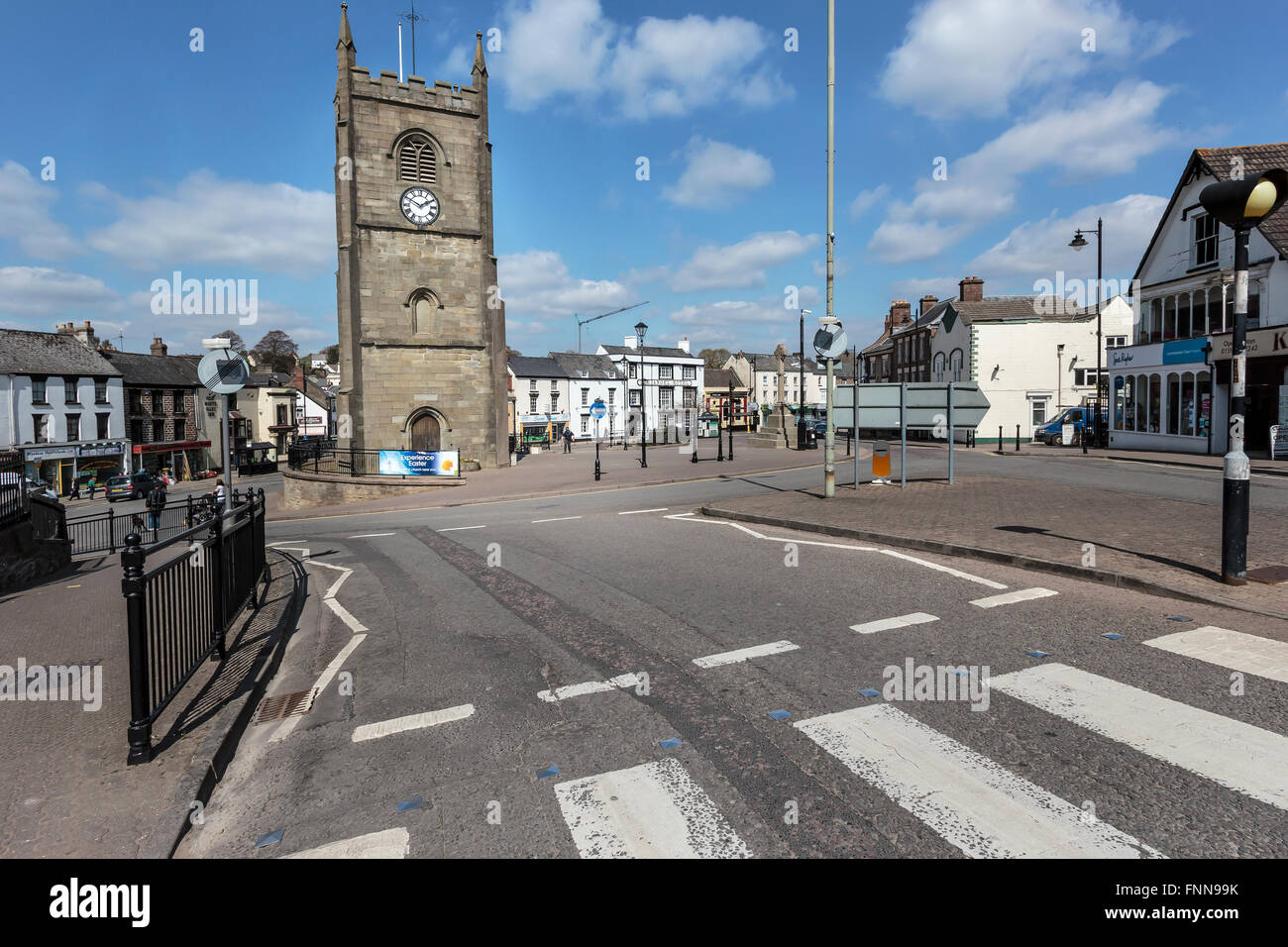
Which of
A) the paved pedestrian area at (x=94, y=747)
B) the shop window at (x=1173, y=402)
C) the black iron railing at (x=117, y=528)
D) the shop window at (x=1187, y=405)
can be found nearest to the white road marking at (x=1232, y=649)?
the paved pedestrian area at (x=94, y=747)

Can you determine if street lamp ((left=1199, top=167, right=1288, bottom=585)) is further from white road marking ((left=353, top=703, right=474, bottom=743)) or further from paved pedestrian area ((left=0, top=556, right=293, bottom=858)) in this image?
paved pedestrian area ((left=0, top=556, right=293, bottom=858))

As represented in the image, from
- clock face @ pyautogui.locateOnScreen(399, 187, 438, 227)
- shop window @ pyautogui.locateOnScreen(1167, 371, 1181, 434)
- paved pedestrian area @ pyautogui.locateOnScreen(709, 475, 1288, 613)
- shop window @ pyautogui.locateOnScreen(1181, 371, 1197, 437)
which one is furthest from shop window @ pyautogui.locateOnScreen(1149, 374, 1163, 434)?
clock face @ pyautogui.locateOnScreen(399, 187, 438, 227)

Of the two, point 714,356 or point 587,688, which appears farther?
point 714,356

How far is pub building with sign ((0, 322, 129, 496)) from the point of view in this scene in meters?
45.3

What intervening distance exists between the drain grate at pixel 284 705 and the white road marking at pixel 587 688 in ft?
5.86

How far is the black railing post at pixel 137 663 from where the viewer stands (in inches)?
168

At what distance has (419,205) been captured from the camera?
1256 inches

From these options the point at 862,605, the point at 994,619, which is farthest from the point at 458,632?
Answer: the point at 994,619

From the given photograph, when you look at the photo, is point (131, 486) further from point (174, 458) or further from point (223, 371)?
point (223, 371)

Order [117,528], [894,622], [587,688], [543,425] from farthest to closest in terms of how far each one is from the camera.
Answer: [543,425] < [117,528] < [894,622] < [587,688]

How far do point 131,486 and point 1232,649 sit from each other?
168 ft

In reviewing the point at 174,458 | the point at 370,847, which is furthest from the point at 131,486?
the point at 370,847
